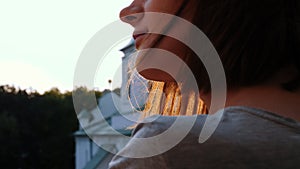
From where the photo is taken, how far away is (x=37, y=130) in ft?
62.8

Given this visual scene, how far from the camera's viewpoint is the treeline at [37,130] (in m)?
18.3

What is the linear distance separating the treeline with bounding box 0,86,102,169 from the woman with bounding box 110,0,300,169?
1807cm

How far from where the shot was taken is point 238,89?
0.33 meters

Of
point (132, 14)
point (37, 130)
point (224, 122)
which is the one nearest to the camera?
point (224, 122)

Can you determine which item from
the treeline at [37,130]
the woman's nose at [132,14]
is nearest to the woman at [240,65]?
the woman's nose at [132,14]

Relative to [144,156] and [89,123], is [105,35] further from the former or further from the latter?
[89,123]

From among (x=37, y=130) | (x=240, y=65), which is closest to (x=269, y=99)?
(x=240, y=65)

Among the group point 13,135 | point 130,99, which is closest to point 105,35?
point 130,99

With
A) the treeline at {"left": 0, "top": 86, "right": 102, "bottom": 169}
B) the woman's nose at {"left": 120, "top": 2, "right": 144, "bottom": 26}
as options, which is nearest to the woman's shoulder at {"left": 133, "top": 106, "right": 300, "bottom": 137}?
the woman's nose at {"left": 120, "top": 2, "right": 144, "bottom": 26}

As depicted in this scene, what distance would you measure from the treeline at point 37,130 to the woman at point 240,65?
1807 centimetres

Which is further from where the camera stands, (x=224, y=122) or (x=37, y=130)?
(x=37, y=130)

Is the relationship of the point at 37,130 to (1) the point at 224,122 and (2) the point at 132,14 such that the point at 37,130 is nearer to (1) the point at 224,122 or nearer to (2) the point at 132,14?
(2) the point at 132,14

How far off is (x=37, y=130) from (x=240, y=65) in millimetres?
19406

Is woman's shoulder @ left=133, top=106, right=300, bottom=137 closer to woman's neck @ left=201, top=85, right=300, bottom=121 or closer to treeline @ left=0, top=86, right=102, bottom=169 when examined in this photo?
woman's neck @ left=201, top=85, right=300, bottom=121
